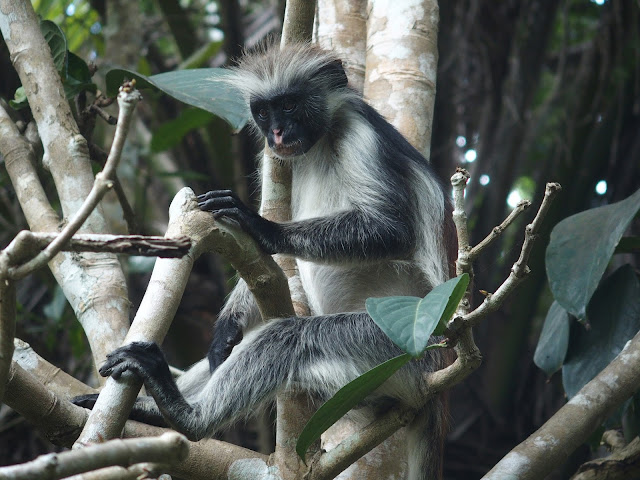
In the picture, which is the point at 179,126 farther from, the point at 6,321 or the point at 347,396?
the point at 6,321

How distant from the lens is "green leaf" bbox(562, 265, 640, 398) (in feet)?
14.7

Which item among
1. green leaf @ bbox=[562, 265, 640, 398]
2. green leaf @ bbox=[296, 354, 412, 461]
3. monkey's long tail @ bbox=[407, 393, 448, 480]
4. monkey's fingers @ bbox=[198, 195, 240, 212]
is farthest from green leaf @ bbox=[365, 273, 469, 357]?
green leaf @ bbox=[562, 265, 640, 398]

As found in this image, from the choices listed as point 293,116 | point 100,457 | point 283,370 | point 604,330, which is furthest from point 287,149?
point 100,457

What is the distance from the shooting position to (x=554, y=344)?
15.2ft

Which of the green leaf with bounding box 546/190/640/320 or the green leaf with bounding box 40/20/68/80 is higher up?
the green leaf with bounding box 40/20/68/80

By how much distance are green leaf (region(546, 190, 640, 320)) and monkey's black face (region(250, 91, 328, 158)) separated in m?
1.50

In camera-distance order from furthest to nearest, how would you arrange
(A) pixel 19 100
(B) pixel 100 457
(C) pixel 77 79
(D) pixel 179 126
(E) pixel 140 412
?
(D) pixel 179 126
(C) pixel 77 79
(A) pixel 19 100
(E) pixel 140 412
(B) pixel 100 457

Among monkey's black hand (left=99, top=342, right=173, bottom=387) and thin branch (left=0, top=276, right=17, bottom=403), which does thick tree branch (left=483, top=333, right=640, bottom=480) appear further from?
thin branch (left=0, top=276, right=17, bottom=403)

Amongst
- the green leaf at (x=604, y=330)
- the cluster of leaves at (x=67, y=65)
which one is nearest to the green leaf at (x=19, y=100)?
the cluster of leaves at (x=67, y=65)

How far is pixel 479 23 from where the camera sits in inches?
324

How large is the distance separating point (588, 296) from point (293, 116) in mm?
1894

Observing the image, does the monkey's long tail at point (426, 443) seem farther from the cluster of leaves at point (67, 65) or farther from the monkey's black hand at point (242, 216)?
the cluster of leaves at point (67, 65)

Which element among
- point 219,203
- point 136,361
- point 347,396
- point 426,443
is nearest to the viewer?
point 347,396

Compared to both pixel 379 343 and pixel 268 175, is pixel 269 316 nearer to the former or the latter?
pixel 379 343
